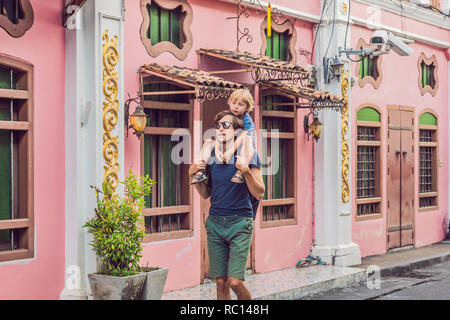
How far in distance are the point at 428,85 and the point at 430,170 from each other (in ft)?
5.64

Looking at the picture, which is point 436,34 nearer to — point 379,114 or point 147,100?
point 379,114

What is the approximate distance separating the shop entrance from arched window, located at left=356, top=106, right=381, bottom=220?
299 mm

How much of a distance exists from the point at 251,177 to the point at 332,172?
18.6 ft

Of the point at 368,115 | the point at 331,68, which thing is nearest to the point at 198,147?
the point at 331,68

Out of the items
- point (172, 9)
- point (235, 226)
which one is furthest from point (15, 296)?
point (172, 9)

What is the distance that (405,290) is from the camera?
32.9ft

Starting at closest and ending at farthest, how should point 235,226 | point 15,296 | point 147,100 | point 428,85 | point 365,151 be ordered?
1. point 235,226
2. point 15,296
3. point 147,100
4. point 365,151
5. point 428,85

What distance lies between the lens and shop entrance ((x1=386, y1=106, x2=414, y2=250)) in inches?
538

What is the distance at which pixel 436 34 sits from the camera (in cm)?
1522

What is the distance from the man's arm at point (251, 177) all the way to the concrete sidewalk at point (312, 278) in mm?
2677

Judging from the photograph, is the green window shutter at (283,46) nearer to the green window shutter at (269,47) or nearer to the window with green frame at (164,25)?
the green window shutter at (269,47)

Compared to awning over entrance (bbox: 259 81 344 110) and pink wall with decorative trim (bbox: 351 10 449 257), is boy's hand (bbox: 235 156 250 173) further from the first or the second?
pink wall with decorative trim (bbox: 351 10 449 257)

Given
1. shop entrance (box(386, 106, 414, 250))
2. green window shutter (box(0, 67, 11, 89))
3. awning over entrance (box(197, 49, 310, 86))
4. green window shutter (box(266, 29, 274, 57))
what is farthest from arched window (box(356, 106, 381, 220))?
green window shutter (box(0, 67, 11, 89))

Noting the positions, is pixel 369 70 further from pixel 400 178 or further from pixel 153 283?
pixel 153 283
